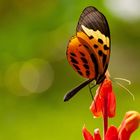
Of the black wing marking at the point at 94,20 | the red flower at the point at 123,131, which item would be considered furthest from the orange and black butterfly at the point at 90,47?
the red flower at the point at 123,131

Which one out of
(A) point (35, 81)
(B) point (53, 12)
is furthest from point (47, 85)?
(B) point (53, 12)

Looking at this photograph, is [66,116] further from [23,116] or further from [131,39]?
[131,39]

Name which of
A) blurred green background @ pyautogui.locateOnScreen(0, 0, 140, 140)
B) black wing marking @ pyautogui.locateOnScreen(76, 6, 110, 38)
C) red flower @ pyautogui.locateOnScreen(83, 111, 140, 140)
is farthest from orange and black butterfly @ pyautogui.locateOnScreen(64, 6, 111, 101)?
blurred green background @ pyautogui.locateOnScreen(0, 0, 140, 140)

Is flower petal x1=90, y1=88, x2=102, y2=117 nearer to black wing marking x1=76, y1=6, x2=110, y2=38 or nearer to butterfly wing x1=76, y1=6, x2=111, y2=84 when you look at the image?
butterfly wing x1=76, y1=6, x2=111, y2=84

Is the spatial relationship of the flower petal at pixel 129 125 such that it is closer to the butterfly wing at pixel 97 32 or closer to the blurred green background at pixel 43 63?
the butterfly wing at pixel 97 32

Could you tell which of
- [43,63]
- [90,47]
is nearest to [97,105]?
[90,47]
